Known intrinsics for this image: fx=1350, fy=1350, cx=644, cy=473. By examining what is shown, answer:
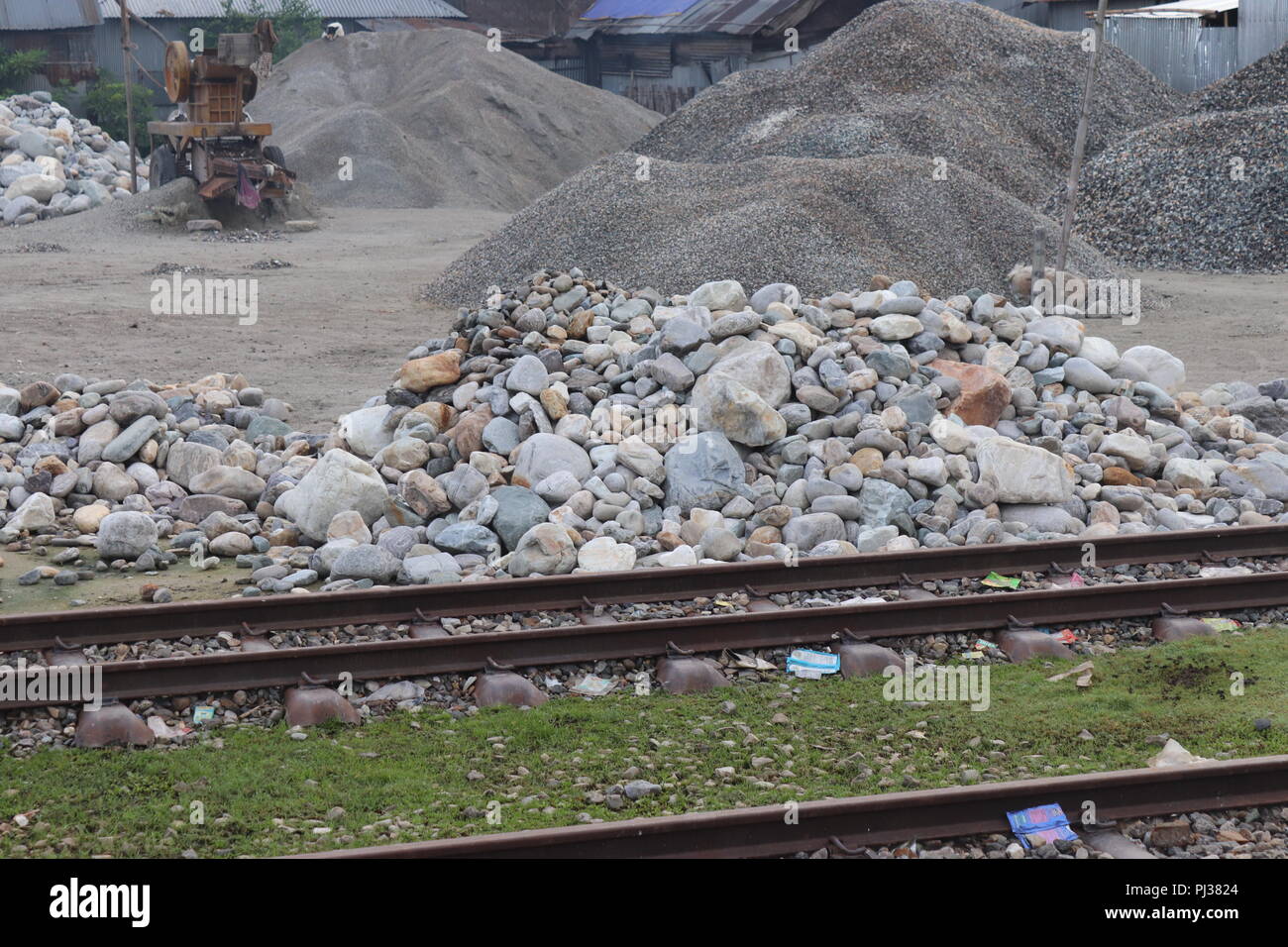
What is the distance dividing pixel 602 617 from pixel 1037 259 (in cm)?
1162

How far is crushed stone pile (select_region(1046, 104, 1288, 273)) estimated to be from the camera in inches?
908

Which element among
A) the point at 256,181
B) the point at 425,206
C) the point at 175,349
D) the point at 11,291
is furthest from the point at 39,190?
the point at 175,349

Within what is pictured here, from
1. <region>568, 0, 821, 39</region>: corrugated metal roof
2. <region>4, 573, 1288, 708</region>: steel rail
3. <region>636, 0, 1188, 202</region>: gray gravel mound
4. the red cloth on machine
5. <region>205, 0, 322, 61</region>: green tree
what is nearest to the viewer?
<region>4, 573, 1288, 708</region>: steel rail

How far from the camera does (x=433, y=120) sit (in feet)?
116

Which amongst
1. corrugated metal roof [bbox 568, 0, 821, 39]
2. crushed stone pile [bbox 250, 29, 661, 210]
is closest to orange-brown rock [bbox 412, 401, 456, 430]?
crushed stone pile [bbox 250, 29, 661, 210]

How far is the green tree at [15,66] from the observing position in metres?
36.6

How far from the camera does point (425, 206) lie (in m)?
32.8

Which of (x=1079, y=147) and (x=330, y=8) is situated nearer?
(x=1079, y=147)

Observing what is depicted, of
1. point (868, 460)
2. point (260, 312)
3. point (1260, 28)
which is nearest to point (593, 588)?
point (868, 460)

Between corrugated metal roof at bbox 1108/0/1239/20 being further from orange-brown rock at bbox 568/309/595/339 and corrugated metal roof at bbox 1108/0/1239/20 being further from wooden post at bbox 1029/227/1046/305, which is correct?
orange-brown rock at bbox 568/309/595/339

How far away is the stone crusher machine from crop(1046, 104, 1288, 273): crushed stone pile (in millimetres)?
15759

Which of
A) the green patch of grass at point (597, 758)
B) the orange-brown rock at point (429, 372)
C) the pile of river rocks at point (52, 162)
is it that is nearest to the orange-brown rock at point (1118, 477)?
the green patch of grass at point (597, 758)

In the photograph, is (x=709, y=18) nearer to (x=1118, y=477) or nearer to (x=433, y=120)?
(x=433, y=120)
